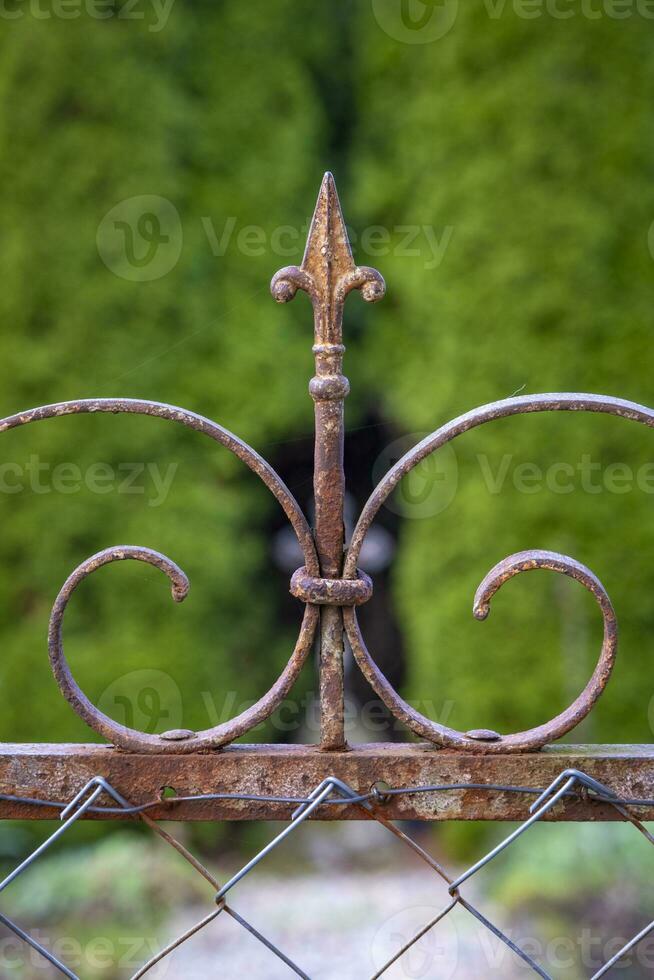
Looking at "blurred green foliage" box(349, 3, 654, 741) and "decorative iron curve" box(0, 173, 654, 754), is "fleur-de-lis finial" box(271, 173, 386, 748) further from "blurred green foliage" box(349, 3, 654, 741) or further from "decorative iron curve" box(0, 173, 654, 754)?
"blurred green foliage" box(349, 3, 654, 741)

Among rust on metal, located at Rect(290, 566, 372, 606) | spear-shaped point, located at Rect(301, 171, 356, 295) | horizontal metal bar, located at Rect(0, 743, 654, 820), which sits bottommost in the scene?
horizontal metal bar, located at Rect(0, 743, 654, 820)

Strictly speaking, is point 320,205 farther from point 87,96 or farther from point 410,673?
point 410,673

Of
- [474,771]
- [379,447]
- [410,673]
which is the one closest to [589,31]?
[379,447]

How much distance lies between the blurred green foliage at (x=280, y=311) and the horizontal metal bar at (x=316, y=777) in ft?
8.64

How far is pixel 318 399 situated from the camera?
0.98 metres

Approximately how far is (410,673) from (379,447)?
0.99m

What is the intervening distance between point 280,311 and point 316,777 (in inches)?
123

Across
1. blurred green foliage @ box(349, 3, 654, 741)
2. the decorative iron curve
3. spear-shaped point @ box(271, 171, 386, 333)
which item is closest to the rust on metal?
the decorative iron curve

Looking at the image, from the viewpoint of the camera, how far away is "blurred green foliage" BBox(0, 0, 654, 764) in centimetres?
352

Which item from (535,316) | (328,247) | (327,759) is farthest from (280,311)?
(327,759)

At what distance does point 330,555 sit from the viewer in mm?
988

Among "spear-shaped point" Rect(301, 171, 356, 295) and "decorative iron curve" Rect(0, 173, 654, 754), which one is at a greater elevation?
"spear-shaped point" Rect(301, 171, 356, 295)

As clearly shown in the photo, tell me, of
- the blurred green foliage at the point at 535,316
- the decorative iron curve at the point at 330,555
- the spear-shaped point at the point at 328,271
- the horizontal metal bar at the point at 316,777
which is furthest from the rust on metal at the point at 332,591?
the blurred green foliage at the point at 535,316

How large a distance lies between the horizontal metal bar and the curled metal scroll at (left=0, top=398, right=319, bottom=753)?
0.02 meters
